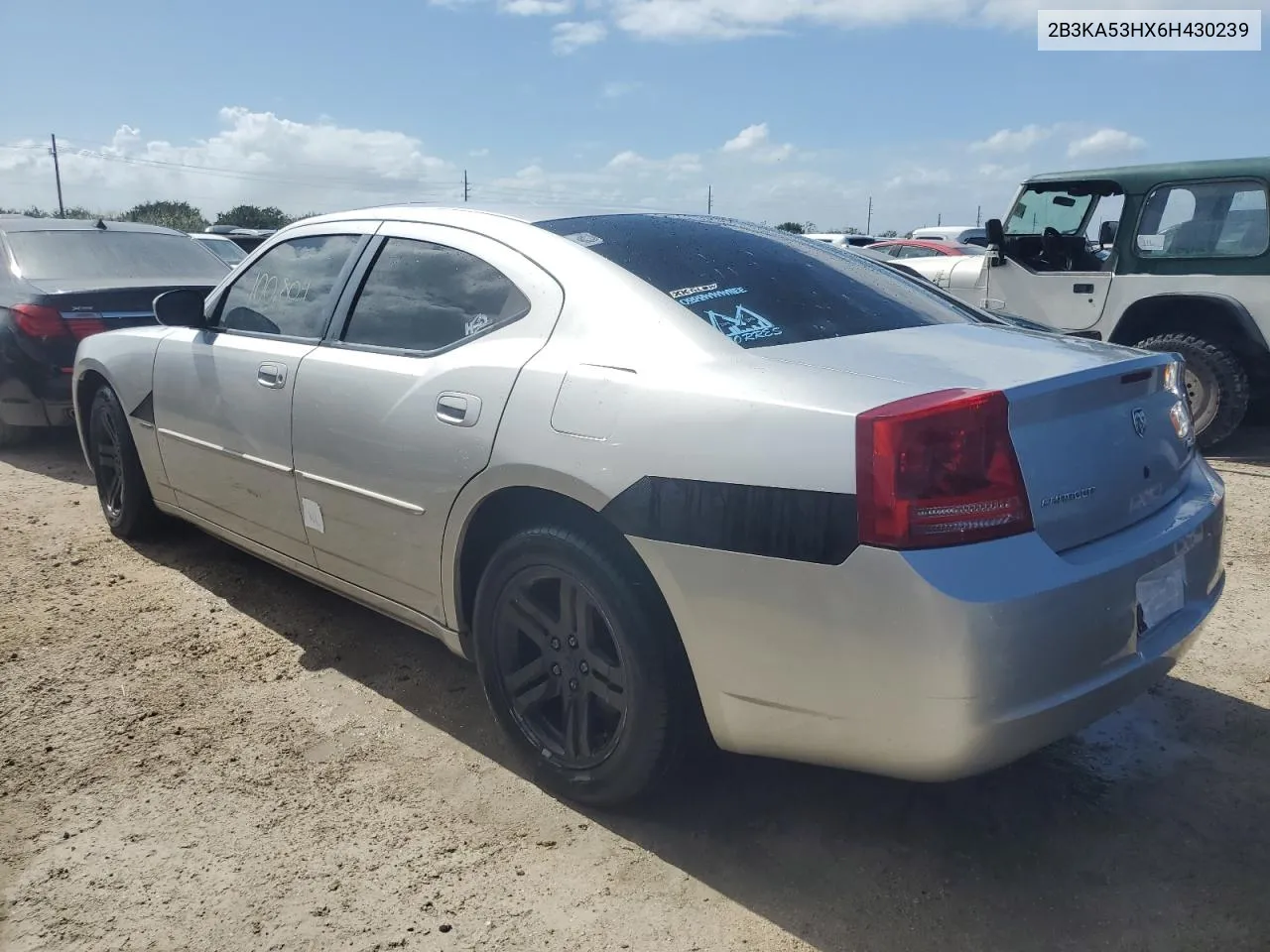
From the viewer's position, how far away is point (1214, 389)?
6.83m

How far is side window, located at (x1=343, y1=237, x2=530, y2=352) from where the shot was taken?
286 cm

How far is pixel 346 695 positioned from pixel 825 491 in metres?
2.00

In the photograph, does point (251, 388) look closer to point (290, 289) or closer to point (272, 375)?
point (272, 375)

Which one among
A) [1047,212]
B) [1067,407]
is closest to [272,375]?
[1067,407]

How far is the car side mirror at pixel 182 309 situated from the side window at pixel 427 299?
3.59 ft

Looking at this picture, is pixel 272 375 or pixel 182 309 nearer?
pixel 272 375

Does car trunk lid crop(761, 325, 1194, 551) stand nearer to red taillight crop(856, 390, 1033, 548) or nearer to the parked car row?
red taillight crop(856, 390, 1033, 548)

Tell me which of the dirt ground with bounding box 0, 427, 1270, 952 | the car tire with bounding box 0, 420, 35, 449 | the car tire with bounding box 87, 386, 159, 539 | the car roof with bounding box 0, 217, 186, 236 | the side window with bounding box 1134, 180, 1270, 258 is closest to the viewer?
the dirt ground with bounding box 0, 427, 1270, 952

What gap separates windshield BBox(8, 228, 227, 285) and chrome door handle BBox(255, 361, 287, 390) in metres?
4.10

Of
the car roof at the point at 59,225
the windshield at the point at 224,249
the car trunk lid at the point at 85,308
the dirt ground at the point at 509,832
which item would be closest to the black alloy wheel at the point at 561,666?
the dirt ground at the point at 509,832

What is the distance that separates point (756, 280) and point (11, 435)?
6.61 metres

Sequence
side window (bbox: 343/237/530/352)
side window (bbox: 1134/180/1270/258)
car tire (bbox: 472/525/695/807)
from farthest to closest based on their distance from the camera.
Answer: side window (bbox: 1134/180/1270/258), side window (bbox: 343/237/530/352), car tire (bbox: 472/525/695/807)

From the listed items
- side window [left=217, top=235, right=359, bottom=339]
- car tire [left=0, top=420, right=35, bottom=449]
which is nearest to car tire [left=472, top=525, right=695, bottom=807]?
side window [left=217, top=235, right=359, bottom=339]

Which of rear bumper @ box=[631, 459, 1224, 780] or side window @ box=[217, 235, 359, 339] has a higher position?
side window @ box=[217, 235, 359, 339]
